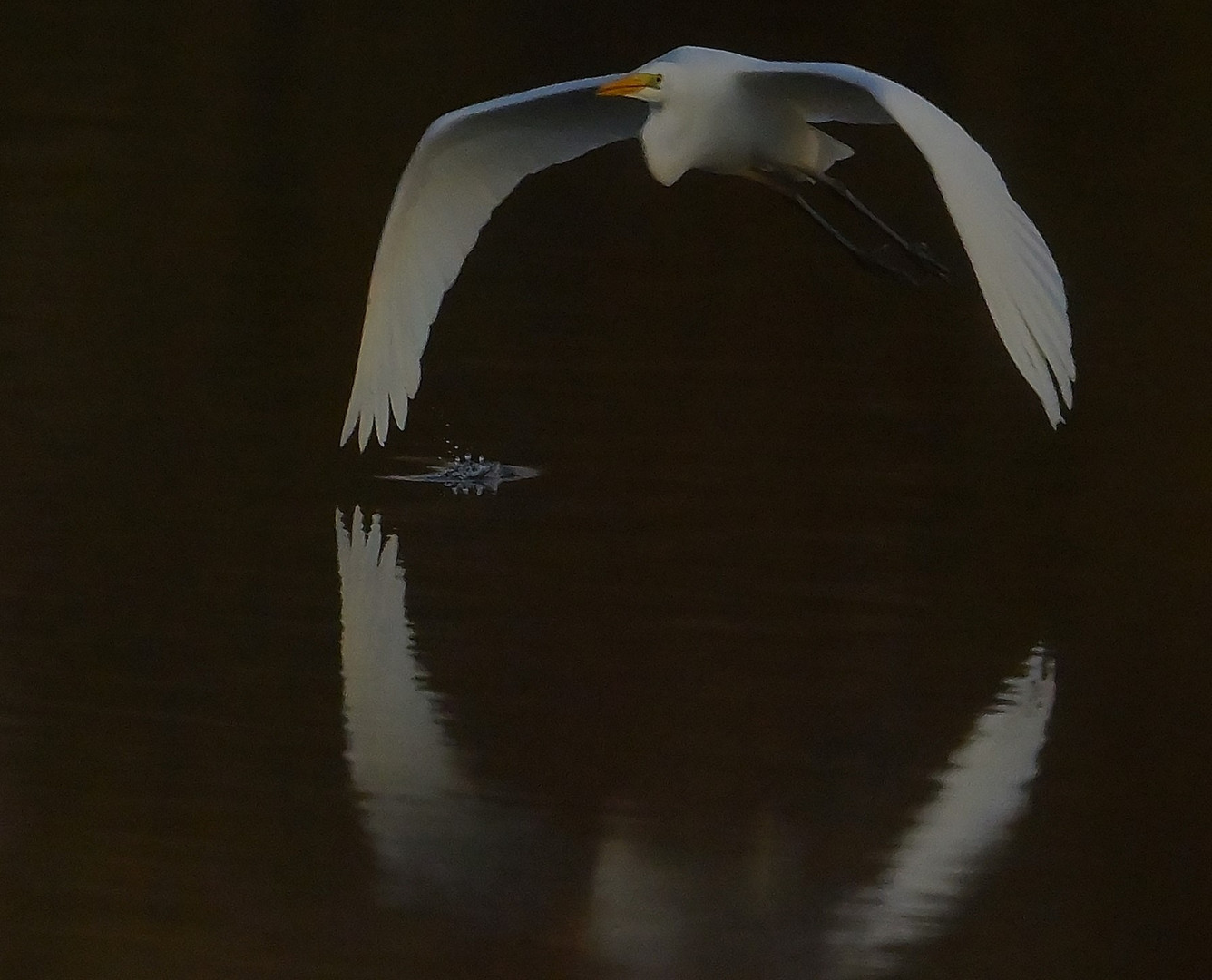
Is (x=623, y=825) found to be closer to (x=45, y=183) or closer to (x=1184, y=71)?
(x=45, y=183)

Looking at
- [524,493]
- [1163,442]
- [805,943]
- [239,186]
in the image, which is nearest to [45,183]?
[239,186]

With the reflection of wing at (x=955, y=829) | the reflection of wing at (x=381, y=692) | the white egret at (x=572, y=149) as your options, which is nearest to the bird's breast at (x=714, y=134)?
the white egret at (x=572, y=149)

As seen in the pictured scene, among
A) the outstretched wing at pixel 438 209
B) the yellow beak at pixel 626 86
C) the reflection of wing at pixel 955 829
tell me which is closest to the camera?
the reflection of wing at pixel 955 829

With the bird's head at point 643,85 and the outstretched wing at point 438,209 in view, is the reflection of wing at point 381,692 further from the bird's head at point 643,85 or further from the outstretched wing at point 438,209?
the bird's head at point 643,85

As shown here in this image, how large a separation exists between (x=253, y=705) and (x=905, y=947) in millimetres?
668

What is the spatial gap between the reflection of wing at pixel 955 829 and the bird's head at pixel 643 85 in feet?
2.22

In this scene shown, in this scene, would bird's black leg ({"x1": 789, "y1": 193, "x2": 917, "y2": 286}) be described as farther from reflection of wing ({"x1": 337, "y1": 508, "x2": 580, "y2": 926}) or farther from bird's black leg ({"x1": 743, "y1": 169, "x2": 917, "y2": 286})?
reflection of wing ({"x1": 337, "y1": 508, "x2": 580, "y2": 926})

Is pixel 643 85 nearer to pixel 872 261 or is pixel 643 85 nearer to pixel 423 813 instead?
pixel 872 261

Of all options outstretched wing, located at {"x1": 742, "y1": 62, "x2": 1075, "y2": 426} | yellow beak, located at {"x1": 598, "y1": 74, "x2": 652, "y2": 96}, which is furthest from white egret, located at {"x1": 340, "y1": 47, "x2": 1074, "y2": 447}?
outstretched wing, located at {"x1": 742, "y1": 62, "x2": 1075, "y2": 426}

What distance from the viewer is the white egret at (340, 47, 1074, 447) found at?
7.22ft

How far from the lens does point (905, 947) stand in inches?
59.3

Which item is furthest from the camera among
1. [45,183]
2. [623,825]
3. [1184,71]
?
[1184,71]

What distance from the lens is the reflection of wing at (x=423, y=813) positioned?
1.59 metres

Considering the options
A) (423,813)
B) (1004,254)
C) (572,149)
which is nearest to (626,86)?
(572,149)
